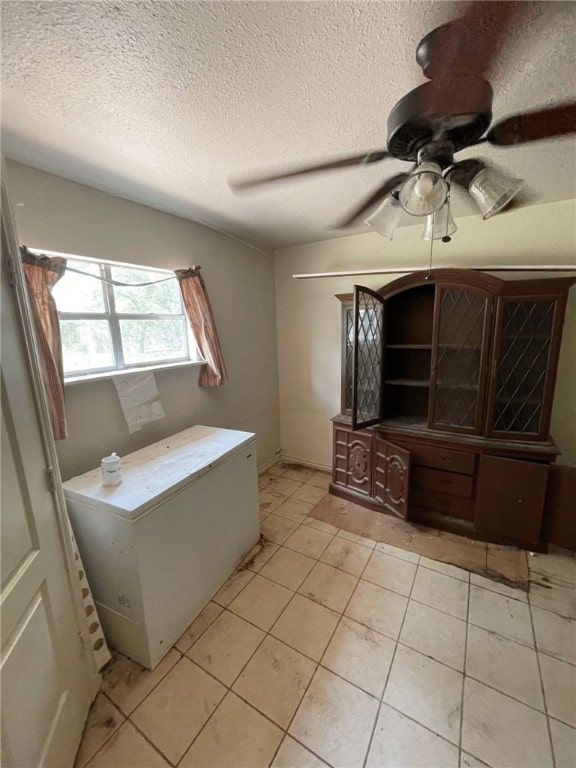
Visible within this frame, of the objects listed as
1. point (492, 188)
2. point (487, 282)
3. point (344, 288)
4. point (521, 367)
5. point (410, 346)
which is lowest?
point (521, 367)

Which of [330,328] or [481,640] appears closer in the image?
[481,640]

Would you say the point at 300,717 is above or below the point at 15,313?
below

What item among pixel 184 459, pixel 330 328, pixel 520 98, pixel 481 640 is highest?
pixel 520 98

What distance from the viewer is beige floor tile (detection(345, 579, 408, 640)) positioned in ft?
5.22

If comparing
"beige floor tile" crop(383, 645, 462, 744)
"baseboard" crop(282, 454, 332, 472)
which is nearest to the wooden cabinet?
"baseboard" crop(282, 454, 332, 472)

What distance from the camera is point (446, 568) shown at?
6.39 ft

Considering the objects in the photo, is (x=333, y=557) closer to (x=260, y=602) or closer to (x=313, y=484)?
(x=260, y=602)

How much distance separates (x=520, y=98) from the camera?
1.08 m

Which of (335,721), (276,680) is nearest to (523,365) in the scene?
(335,721)

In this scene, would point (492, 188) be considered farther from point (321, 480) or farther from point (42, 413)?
point (321, 480)

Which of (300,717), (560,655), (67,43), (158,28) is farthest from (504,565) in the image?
(67,43)

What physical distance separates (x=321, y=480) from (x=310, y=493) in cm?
29

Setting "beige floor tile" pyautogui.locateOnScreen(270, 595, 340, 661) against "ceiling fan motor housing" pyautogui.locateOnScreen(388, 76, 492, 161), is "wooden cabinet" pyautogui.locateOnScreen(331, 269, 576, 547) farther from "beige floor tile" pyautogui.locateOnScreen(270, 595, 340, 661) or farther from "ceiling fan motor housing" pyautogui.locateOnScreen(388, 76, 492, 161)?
"ceiling fan motor housing" pyautogui.locateOnScreen(388, 76, 492, 161)

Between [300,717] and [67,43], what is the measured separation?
249 centimetres
